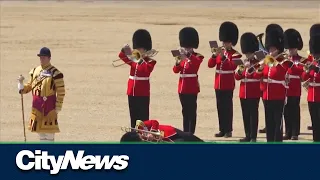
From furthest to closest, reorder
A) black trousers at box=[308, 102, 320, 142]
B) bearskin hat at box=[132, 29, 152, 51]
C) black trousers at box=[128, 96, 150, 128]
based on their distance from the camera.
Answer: bearskin hat at box=[132, 29, 152, 51] → black trousers at box=[128, 96, 150, 128] → black trousers at box=[308, 102, 320, 142]

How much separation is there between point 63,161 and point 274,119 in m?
5.98

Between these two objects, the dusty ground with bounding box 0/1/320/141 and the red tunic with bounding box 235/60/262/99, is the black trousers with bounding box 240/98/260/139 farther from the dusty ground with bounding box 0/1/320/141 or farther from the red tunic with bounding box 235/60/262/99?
the dusty ground with bounding box 0/1/320/141

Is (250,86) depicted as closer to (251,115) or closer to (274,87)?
(251,115)

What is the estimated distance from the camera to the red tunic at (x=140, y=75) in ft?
54.2

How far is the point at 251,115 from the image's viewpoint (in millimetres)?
16812

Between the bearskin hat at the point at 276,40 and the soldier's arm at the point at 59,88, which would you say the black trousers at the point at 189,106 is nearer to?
the bearskin hat at the point at 276,40

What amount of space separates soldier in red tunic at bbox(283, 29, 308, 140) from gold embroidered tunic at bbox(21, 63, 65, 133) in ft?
10.9

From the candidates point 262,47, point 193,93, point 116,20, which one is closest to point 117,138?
point 193,93

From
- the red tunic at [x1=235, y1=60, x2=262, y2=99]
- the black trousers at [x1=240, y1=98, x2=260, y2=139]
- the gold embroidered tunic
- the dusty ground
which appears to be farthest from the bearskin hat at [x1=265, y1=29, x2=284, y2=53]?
the gold embroidered tunic

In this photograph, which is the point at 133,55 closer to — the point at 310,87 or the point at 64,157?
the point at 310,87

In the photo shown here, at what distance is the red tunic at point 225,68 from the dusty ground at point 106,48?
0.78 meters

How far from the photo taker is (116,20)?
36.8 meters

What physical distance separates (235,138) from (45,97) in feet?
12.8

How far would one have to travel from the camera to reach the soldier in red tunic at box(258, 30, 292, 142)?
51.8 ft
